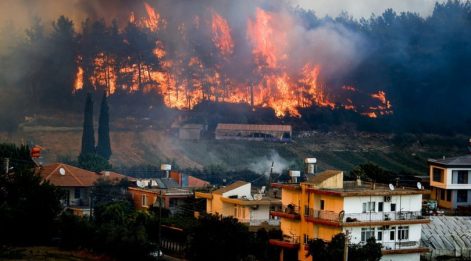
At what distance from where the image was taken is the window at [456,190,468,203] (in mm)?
66062

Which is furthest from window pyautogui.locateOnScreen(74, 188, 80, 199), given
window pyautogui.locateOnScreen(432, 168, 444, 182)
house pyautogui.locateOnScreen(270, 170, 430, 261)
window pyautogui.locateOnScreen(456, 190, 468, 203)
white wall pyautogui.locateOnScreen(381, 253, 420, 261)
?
white wall pyautogui.locateOnScreen(381, 253, 420, 261)

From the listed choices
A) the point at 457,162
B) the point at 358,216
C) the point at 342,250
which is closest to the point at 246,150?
the point at 457,162

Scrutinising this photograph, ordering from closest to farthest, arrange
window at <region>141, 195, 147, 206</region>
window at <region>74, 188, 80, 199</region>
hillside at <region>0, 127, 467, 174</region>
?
1. window at <region>141, 195, 147, 206</region>
2. window at <region>74, 188, 80, 199</region>
3. hillside at <region>0, 127, 467, 174</region>

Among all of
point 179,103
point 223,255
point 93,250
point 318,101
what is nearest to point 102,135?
point 179,103

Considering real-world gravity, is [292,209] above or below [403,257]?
above

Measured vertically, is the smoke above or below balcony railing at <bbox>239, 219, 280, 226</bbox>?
above

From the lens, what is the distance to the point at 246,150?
106 metres

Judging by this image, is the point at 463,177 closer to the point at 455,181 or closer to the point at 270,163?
the point at 455,181

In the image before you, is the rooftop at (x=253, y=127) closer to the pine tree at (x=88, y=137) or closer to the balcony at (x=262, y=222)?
the pine tree at (x=88, y=137)

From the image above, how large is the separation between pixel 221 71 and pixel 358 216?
247ft

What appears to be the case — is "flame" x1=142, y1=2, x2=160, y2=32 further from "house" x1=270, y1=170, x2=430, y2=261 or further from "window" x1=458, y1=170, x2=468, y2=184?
"house" x1=270, y1=170, x2=430, y2=261

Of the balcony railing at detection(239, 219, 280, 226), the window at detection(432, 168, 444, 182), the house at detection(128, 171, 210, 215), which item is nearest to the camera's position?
the balcony railing at detection(239, 219, 280, 226)

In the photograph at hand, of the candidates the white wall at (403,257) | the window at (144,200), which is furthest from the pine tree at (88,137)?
the white wall at (403,257)

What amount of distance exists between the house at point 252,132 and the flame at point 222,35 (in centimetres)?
1836
